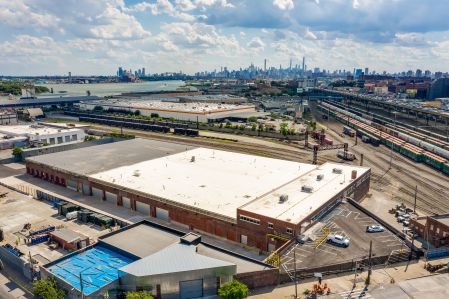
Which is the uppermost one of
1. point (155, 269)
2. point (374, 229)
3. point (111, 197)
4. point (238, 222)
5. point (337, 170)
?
point (337, 170)

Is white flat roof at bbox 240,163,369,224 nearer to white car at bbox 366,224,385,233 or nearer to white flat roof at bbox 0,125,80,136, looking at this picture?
white car at bbox 366,224,385,233

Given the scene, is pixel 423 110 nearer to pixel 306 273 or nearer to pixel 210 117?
pixel 210 117

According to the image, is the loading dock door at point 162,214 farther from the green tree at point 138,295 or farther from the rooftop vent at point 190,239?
the green tree at point 138,295

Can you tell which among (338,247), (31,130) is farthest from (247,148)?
(31,130)

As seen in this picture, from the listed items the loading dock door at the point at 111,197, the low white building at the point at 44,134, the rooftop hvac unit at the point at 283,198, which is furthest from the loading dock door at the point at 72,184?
the low white building at the point at 44,134

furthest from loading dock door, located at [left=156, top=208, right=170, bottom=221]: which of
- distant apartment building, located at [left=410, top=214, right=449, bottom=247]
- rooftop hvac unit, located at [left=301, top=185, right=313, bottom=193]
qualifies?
distant apartment building, located at [left=410, top=214, right=449, bottom=247]

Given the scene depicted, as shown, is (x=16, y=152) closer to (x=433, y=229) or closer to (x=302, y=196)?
(x=302, y=196)
